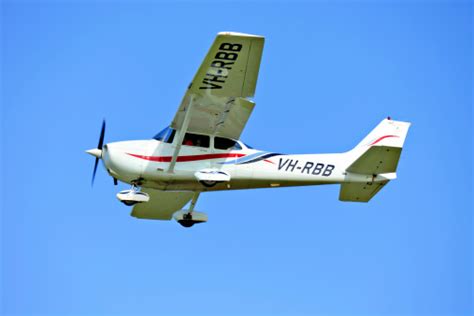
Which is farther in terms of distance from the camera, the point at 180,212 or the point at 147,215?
the point at 147,215

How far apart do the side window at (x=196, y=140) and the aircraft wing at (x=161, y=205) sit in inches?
86.9

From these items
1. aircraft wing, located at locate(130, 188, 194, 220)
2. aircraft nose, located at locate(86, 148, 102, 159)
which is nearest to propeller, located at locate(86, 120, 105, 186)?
aircraft nose, located at locate(86, 148, 102, 159)

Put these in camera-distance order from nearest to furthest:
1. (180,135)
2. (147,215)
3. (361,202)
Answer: (180,135) < (361,202) < (147,215)

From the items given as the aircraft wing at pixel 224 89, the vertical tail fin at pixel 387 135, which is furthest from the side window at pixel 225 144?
the vertical tail fin at pixel 387 135

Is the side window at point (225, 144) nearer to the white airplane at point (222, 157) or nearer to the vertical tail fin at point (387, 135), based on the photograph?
the white airplane at point (222, 157)

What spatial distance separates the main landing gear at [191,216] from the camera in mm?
17844

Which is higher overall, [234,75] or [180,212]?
[234,75]

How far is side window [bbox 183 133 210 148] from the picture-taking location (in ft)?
55.7

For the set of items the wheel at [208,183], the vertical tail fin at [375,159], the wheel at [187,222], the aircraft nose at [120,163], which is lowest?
the wheel at [187,222]

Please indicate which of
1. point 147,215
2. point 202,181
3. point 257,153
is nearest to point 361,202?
point 257,153

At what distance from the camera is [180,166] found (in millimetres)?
16672

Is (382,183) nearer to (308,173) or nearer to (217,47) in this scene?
(308,173)

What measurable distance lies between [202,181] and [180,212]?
169cm

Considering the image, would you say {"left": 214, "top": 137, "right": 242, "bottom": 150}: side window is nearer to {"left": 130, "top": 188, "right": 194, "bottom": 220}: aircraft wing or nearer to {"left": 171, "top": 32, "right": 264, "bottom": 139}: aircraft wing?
{"left": 171, "top": 32, "right": 264, "bottom": 139}: aircraft wing
